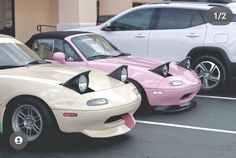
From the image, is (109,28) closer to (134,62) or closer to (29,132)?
(134,62)

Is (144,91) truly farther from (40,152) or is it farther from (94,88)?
(40,152)

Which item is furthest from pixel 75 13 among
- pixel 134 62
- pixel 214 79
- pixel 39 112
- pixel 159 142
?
pixel 39 112

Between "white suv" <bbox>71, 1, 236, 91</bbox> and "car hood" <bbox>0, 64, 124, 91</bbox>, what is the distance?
3960 millimetres

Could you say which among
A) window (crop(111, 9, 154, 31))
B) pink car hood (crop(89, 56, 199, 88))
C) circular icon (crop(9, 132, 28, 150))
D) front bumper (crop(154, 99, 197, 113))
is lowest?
front bumper (crop(154, 99, 197, 113))

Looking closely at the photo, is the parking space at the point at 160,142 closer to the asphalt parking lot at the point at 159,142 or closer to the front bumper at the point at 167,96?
the asphalt parking lot at the point at 159,142

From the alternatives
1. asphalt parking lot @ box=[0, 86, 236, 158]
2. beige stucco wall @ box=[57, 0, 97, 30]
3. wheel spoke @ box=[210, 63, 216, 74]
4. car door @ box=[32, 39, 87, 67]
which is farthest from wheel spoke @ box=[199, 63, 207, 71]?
beige stucco wall @ box=[57, 0, 97, 30]

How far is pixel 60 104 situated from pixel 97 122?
19.4 inches

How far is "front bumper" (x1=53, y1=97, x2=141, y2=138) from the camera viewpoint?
5.92 meters

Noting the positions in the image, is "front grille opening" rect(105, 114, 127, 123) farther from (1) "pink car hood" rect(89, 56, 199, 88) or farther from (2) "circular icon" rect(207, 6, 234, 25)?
(2) "circular icon" rect(207, 6, 234, 25)

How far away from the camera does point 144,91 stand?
Answer: 817 cm

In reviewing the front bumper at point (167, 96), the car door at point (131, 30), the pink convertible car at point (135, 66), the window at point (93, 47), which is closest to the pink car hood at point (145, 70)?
the pink convertible car at point (135, 66)

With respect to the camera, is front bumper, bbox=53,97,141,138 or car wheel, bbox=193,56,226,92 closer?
front bumper, bbox=53,97,141,138

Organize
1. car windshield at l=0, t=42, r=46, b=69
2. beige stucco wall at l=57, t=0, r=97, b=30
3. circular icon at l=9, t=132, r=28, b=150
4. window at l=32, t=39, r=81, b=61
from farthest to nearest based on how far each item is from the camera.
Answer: beige stucco wall at l=57, t=0, r=97, b=30
window at l=32, t=39, r=81, b=61
car windshield at l=0, t=42, r=46, b=69
circular icon at l=9, t=132, r=28, b=150

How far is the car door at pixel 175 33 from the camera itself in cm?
1054
